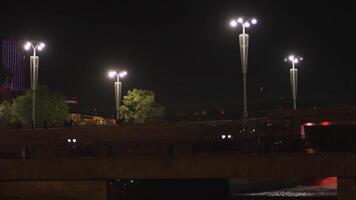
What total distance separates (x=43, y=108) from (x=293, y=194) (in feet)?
165

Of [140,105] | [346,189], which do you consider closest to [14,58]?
[140,105]

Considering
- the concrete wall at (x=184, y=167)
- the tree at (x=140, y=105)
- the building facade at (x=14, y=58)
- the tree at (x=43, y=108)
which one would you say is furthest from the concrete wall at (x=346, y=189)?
the building facade at (x=14, y=58)

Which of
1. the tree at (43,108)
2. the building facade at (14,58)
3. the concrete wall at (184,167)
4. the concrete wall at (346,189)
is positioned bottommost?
the concrete wall at (346,189)

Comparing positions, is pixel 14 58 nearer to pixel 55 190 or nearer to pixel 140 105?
pixel 140 105

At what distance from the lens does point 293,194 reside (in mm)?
46656

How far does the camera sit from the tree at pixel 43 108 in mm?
88688

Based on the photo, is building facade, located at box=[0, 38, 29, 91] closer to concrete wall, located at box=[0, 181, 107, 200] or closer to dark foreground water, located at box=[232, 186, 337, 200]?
dark foreground water, located at box=[232, 186, 337, 200]

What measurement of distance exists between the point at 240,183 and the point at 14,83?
152 m

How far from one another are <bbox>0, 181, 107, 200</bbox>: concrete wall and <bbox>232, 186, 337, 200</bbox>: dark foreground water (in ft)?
33.8

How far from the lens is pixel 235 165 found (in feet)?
106

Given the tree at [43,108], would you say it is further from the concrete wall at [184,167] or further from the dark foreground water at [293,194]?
the concrete wall at [184,167]

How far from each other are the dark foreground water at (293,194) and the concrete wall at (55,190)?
10.3 meters

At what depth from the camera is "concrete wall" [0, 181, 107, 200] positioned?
35.1m

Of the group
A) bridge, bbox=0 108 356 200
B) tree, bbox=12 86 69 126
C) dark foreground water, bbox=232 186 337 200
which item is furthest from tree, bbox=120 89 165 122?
bridge, bbox=0 108 356 200
